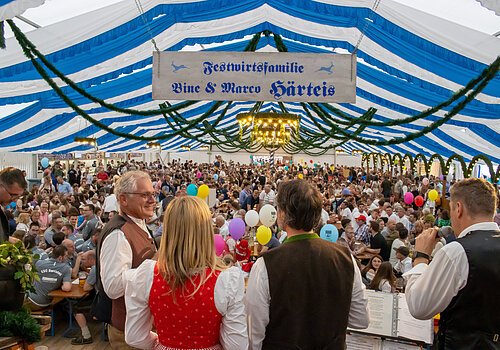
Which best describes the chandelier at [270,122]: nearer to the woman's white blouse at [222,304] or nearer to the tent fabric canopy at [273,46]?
the tent fabric canopy at [273,46]

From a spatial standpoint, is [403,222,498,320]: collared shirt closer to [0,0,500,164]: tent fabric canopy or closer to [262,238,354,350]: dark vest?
[262,238,354,350]: dark vest

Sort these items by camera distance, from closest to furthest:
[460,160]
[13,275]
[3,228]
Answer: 1. [13,275]
2. [3,228]
3. [460,160]

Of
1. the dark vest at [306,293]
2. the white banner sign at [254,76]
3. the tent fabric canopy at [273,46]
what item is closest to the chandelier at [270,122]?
the tent fabric canopy at [273,46]

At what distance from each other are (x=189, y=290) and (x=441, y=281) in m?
0.89

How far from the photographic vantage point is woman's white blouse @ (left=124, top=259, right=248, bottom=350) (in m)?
1.38

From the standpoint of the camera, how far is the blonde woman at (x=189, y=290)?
4.47 feet

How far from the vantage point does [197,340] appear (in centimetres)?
141

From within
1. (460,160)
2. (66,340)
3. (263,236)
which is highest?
(460,160)

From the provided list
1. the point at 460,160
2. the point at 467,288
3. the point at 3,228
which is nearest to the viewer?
the point at 467,288

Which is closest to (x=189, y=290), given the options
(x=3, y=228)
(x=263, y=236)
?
(x=3, y=228)

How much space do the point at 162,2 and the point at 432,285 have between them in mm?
3522

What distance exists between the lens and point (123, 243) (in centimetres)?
174

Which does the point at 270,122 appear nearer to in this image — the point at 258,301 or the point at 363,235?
the point at 363,235

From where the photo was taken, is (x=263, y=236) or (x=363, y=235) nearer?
(x=263, y=236)
